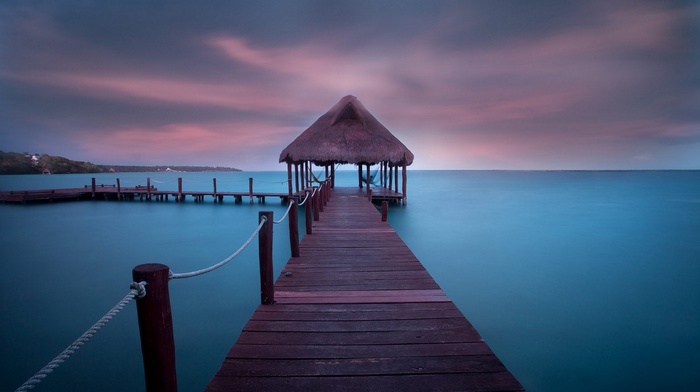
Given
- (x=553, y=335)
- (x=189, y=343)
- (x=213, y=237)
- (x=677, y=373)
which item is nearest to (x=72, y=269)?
(x=213, y=237)

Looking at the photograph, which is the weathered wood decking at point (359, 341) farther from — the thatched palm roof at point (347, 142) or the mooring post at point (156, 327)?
the thatched palm roof at point (347, 142)

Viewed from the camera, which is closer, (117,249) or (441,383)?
(441,383)

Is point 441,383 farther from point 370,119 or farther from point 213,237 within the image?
point 370,119

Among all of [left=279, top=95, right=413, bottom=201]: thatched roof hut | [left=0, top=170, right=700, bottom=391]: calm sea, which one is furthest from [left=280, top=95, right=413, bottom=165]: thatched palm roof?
[left=0, top=170, right=700, bottom=391]: calm sea

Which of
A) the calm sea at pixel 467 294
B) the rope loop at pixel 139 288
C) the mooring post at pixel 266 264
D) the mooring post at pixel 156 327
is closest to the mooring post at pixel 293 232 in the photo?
the mooring post at pixel 266 264

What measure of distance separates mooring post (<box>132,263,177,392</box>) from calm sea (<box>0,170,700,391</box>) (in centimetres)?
350

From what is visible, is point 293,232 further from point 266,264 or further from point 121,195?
point 121,195

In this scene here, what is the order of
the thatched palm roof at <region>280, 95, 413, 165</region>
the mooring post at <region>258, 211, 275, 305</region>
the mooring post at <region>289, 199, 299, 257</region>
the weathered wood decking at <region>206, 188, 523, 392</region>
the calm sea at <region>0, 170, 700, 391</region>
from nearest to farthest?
the weathered wood decking at <region>206, 188, 523, 392</region>, the mooring post at <region>258, 211, 275, 305</region>, the calm sea at <region>0, 170, 700, 391</region>, the mooring post at <region>289, 199, 299, 257</region>, the thatched palm roof at <region>280, 95, 413, 165</region>

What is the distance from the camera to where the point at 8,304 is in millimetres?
6578

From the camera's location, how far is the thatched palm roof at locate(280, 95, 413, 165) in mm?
15516

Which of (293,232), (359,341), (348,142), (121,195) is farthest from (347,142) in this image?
(121,195)

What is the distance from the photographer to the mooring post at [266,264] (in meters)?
3.13

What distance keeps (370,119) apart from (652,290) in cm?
1362

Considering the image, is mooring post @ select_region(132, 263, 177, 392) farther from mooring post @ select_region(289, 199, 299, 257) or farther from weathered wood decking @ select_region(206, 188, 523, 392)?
mooring post @ select_region(289, 199, 299, 257)
